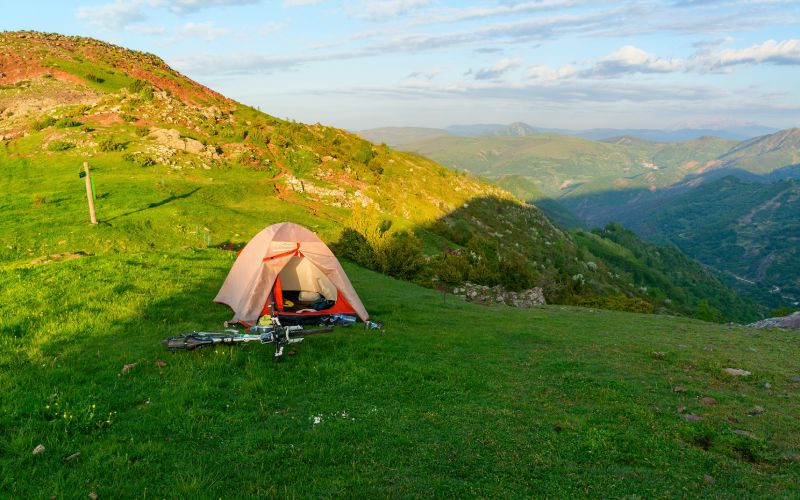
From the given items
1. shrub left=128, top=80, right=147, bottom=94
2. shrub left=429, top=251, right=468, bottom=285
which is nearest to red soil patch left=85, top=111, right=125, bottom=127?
shrub left=128, top=80, right=147, bottom=94

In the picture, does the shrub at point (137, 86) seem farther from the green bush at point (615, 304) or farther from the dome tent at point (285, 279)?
the green bush at point (615, 304)

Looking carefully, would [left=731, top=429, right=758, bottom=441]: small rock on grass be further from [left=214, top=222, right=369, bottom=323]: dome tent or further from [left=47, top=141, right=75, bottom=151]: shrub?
[left=47, top=141, right=75, bottom=151]: shrub

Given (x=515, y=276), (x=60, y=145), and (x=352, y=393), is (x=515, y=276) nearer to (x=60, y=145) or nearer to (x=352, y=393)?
(x=352, y=393)

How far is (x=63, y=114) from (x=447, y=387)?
5955 cm

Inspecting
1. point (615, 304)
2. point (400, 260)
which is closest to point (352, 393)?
point (400, 260)

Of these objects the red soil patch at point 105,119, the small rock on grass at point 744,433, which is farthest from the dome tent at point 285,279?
the red soil patch at point 105,119

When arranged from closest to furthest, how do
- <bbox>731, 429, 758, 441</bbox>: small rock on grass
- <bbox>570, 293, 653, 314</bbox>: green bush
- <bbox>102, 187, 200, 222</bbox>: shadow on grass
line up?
1. <bbox>731, 429, 758, 441</bbox>: small rock on grass
2. <bbox>102, 187, 200, 222</bbox>: shadow on grass
3. <bbox>570, 293, 653, 314</bbox>: green bush

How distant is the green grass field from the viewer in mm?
7828

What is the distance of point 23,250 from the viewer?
2489 cm

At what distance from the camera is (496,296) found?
40.3 meters

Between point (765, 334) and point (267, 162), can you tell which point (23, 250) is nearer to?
point (267, 162)

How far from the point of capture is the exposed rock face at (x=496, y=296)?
126ft

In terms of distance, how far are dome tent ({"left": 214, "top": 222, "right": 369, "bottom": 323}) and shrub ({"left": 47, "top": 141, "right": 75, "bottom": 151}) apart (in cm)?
3762

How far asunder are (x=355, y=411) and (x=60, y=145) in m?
49.1
